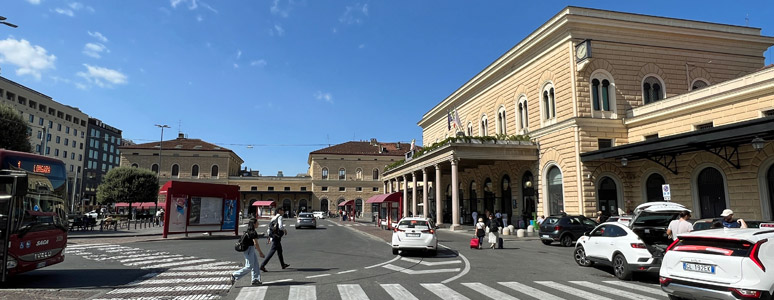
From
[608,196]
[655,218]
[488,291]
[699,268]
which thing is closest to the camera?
[699,268]

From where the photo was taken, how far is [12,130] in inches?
1054

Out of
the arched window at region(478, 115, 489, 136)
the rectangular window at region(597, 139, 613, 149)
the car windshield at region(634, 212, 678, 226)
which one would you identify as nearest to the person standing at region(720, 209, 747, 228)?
the car windshield at region(634, 212, 678, 226)

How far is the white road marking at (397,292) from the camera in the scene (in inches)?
Result: 310

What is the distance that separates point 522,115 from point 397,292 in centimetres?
2601

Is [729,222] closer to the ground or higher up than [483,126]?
closer to the ground

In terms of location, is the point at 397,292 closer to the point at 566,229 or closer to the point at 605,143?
the point at 566,229

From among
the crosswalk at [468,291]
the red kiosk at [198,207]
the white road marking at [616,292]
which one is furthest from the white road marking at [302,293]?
the red kiosk at [198,207]

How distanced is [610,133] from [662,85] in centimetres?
511

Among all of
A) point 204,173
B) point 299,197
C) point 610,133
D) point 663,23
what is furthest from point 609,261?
point 204,173

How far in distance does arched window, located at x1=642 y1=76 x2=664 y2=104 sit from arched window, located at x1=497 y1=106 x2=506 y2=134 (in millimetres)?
10252

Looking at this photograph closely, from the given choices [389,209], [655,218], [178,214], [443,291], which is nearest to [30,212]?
[443,291]

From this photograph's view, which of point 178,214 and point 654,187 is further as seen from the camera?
point 654,187

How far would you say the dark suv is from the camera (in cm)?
1927

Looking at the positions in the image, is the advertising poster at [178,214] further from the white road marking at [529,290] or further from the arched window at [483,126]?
the arched window at [483,126]
